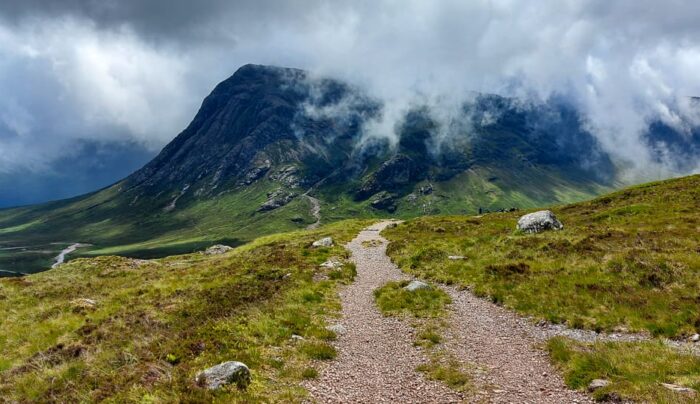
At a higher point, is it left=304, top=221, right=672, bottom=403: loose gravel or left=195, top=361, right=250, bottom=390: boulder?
left=195, top=361, right=250, bottom=390: boulder

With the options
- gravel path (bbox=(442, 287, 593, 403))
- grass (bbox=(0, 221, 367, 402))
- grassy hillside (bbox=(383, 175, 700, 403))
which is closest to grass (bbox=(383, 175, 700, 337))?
grassy hillside (bbox=(383, 175, 700, 403))

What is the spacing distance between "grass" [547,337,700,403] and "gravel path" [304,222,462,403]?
4575mm

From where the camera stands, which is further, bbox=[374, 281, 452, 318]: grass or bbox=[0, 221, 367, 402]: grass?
bbox=[374, 281, 452, 318]: grass

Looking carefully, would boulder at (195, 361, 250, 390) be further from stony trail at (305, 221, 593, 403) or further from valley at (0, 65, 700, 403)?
stony trail at (305, 221, 593, 403)

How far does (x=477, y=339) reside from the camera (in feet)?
58.7

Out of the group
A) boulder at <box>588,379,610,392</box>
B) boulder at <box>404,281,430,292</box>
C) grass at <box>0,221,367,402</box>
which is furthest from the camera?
boulder at <box>404,281,430,292</box>

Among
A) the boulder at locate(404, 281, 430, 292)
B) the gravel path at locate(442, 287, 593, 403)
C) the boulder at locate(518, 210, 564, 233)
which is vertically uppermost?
the boulder at locate(518, 210, 564, 233)

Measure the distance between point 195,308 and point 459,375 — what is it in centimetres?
1564

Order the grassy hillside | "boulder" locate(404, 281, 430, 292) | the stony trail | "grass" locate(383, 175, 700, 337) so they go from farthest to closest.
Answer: "boulder" locate(404, 281, 430, 292)
"grass" locate(383, 175, 700, 337)
the grassy hillside
the stony trail

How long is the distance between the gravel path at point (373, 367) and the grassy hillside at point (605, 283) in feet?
17.0

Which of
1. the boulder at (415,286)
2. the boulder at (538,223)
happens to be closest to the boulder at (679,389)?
the boulder at (415,286)

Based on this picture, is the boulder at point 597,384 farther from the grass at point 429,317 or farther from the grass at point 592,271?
the grass at point 592,271

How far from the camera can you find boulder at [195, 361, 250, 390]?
12.7 m

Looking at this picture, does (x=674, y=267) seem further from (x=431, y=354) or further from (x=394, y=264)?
(x=394, y=264)
